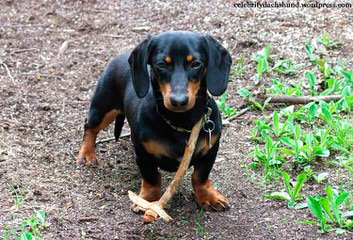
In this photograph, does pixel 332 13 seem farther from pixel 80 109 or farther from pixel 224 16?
pixel 80 109

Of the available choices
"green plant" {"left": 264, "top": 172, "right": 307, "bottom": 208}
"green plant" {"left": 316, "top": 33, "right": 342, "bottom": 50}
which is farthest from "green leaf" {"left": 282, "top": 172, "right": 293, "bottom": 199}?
"green plant" {"left": 316, "top": 33, "right": 342, "bottom": 50}

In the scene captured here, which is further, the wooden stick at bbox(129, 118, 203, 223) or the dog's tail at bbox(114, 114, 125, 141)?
the dog's tail at bbox(114, 114, 125, 141)

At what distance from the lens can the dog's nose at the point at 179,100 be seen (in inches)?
143

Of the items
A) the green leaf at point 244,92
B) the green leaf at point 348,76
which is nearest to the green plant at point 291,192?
the green leaf at point 244,92

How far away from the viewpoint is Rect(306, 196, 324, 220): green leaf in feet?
12.7

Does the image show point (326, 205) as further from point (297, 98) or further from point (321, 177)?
point (297, 98)

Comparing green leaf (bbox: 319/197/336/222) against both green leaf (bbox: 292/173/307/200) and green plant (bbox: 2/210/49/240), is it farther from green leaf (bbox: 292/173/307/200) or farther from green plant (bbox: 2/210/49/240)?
green plant (bbox: 2/210/49/240)

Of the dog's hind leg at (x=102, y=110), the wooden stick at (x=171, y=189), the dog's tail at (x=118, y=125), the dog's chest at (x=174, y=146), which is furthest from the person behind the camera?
the dog's tail at (x=118, y=125)

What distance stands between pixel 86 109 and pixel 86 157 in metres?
0.88

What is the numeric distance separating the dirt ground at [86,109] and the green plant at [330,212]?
77 millimetres

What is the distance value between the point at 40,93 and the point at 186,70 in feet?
8.16

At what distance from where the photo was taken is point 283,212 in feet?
13.5

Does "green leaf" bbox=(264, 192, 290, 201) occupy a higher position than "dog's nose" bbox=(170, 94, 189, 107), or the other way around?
"dog's nose" bbox=(170, 94, 189, 107)

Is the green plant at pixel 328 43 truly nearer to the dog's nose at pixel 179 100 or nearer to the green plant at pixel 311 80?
the green plant at pixel 311 80
